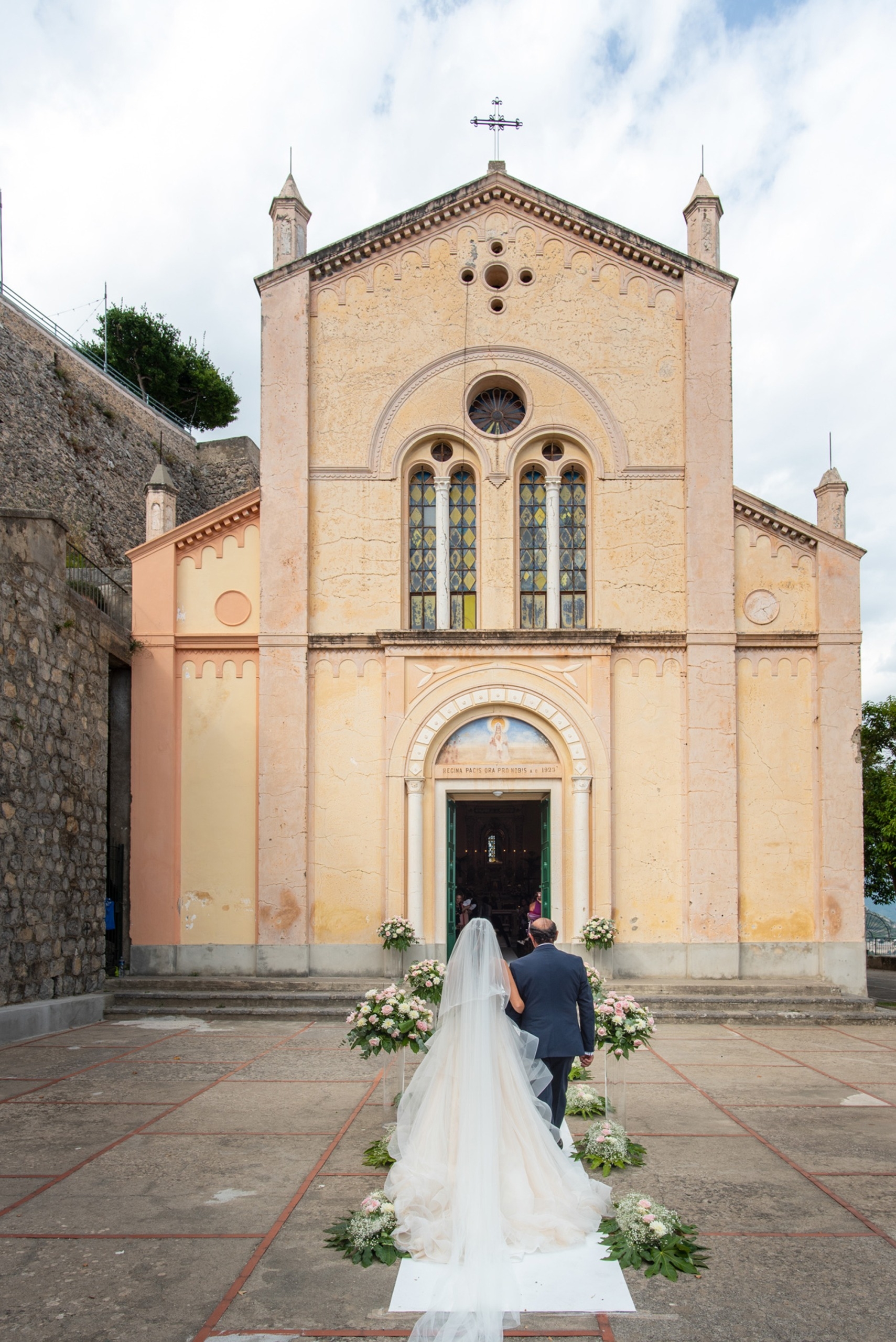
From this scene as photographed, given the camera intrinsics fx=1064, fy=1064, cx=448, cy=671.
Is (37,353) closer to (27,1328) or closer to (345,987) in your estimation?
(345,987)

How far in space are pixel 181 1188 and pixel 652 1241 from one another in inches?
131

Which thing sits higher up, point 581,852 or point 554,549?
point 554,549

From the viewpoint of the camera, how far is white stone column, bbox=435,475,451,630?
17750 millimetres

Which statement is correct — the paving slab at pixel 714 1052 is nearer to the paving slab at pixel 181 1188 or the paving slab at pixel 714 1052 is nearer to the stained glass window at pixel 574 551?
the paving slab at pixel 181 1188

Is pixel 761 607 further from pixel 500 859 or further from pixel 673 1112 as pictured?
pixel 500 859

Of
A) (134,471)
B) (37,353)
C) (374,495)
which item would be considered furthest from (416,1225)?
(134,471)

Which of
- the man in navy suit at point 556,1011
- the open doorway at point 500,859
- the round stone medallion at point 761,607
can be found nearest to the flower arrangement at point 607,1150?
the man in navy suit at point 556,1011

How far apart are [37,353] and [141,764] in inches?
496

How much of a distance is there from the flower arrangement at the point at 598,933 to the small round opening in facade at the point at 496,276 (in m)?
10.8

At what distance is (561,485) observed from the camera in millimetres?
18250

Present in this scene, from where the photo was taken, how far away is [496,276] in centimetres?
1847

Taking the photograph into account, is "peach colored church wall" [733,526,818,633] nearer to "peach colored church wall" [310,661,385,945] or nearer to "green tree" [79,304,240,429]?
"peach colored church wall" [310,661,385,945]

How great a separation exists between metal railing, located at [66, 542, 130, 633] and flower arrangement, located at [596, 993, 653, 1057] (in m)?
10.8

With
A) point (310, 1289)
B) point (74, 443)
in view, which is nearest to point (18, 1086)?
point (310, 1289)
